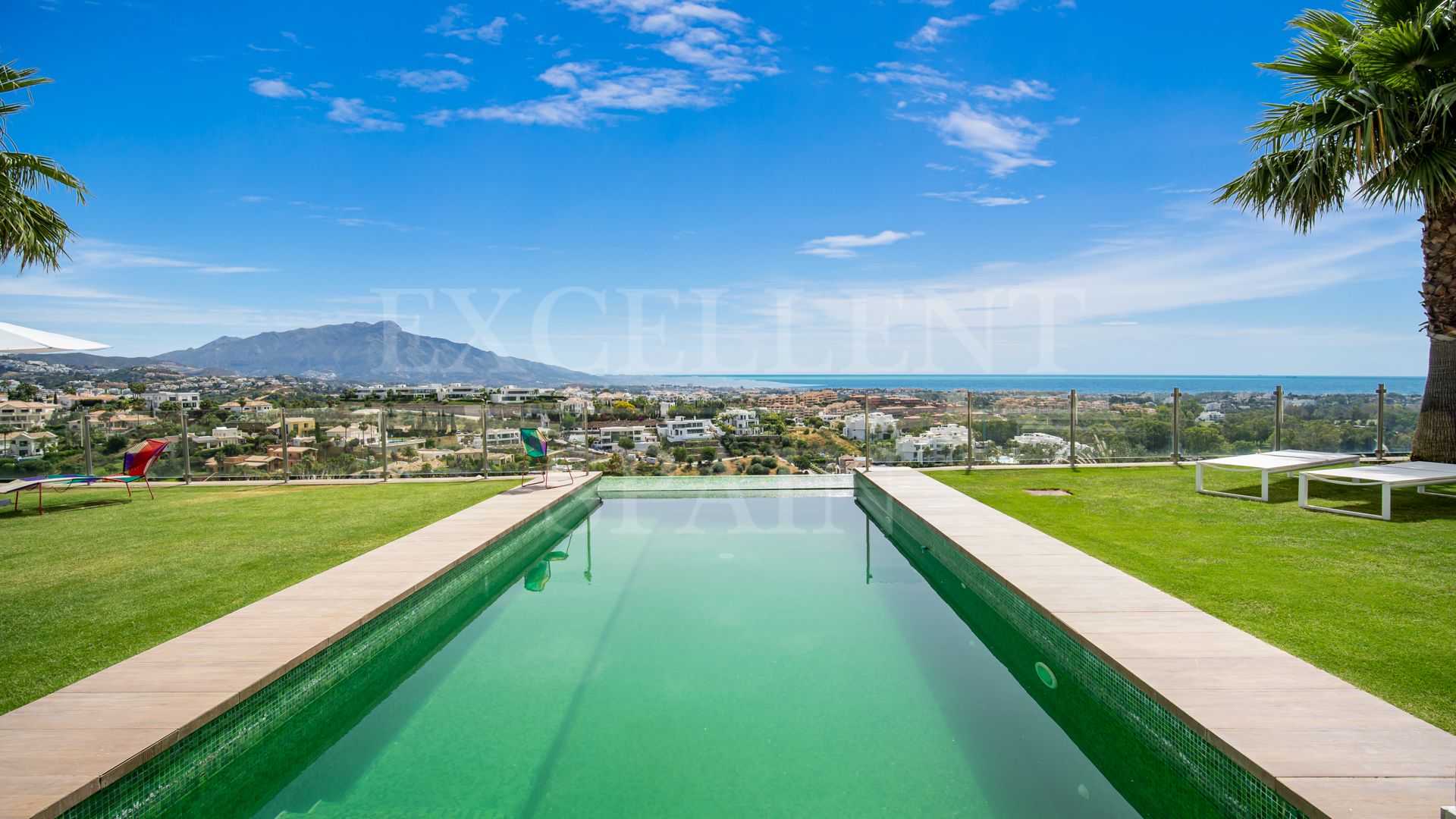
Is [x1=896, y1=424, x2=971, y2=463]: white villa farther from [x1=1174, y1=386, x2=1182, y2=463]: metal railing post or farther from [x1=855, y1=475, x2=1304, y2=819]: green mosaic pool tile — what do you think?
[x1=855, y1=475, x2=1304, y2=819]: green mosaic pool tile

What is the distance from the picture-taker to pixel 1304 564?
4.08 metres

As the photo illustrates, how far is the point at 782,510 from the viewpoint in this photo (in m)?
7.64

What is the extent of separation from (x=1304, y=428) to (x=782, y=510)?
7.05 metres

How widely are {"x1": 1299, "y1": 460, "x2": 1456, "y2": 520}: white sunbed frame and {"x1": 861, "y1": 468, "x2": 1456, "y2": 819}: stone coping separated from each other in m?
3.07

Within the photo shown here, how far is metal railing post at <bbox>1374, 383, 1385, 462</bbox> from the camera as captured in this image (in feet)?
28.2

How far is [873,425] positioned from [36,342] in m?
8.95

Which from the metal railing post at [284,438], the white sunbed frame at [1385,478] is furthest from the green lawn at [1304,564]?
the metal railing post at [284,438]

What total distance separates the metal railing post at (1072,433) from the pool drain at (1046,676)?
654cm

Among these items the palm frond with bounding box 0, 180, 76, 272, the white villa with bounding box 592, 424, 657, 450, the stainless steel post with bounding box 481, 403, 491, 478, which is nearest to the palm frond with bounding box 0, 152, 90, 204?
the palm frond with bounding box 0, 180, 76, 272

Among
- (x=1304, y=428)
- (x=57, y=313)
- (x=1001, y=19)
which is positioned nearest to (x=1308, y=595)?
(x=1304, y=428)

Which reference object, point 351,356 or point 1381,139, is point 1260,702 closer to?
point 1381,139

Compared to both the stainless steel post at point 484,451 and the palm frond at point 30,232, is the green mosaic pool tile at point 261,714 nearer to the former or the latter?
the stainless steel post at point 484,451

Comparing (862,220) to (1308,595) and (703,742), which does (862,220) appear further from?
(703,742)

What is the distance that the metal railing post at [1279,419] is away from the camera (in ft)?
28.1
